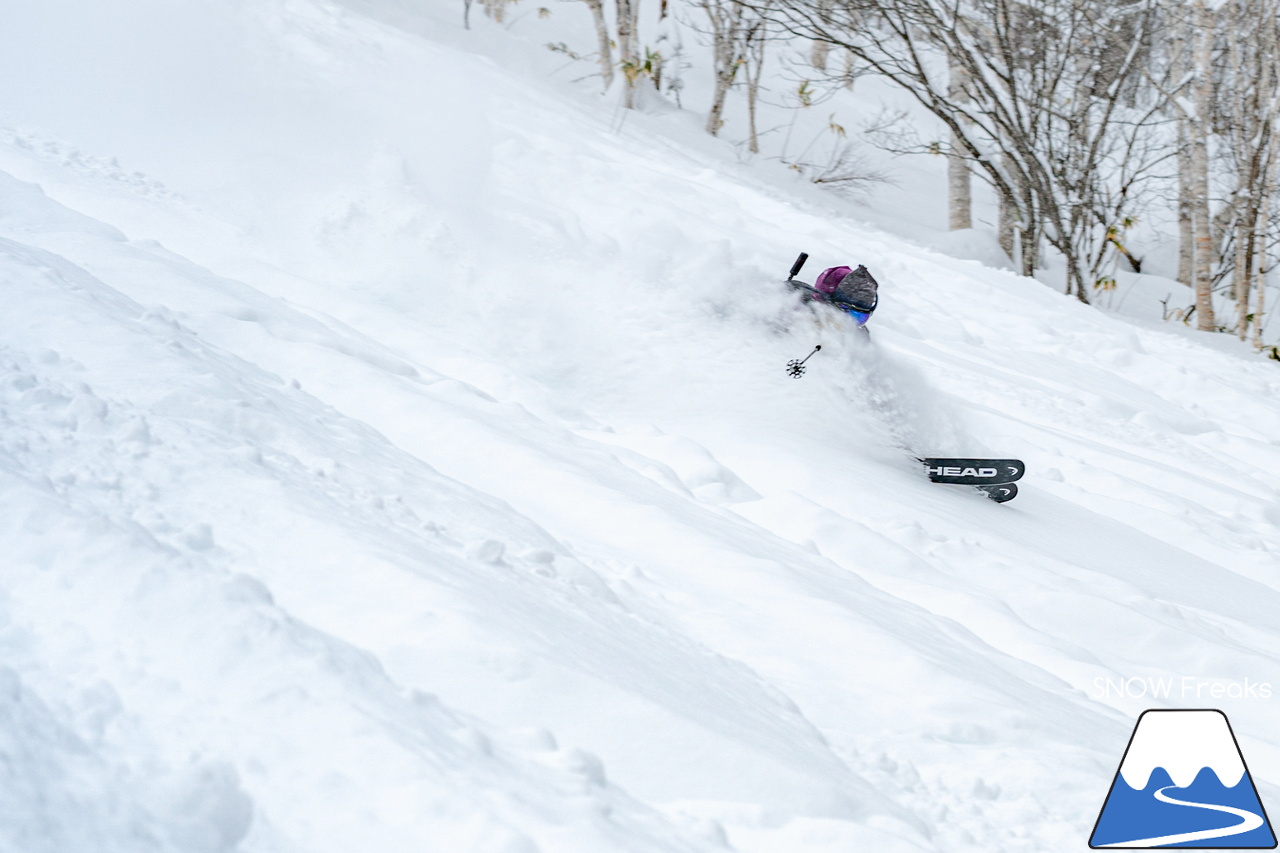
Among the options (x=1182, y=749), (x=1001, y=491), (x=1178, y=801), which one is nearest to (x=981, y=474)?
(x=1001, y=491)

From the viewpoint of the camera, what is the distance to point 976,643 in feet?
10.7

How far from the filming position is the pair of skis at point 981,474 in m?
5.05

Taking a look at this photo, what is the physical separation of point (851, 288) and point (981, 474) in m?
1.19

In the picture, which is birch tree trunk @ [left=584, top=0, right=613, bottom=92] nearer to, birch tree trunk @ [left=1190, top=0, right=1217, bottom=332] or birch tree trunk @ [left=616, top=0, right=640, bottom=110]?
birch tree trunk @ [left=616, top=0, right=640, bottom=110]

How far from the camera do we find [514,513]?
3102 millimetres

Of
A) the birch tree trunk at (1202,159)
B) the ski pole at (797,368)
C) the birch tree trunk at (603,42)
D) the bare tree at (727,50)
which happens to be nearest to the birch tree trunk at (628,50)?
the birch tree trunk at (603,42)

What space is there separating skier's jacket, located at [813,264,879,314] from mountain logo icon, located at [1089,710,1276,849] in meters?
2.77

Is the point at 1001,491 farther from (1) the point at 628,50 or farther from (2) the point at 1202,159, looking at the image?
(1) the point at 628,50

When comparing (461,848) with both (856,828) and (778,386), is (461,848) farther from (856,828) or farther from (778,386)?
(778,386)

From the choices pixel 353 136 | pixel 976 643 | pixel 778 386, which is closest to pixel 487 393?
pixel 778 386

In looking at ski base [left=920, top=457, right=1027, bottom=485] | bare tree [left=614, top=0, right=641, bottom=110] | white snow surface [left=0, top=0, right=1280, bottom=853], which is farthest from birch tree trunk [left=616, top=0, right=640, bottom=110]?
ski base [left=920, top=457, right=1027, bottom=485]

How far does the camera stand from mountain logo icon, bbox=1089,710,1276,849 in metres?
2.40

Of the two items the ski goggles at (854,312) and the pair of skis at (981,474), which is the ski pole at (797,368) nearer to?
the ski goggles at (854,312)

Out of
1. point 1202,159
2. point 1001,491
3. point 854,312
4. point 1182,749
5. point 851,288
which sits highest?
point 1202,159
